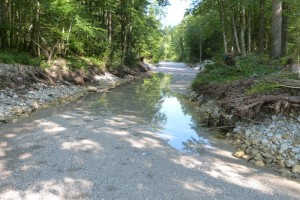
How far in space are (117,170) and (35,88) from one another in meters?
7.22

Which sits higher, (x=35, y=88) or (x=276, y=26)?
(x=276, y=26)

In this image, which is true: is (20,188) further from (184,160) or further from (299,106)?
(299,106)

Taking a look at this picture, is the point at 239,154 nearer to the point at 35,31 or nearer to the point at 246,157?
the point at 246,157

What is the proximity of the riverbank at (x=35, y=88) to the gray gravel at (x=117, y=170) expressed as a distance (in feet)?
4.85

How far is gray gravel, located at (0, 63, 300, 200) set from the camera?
4.09 metres

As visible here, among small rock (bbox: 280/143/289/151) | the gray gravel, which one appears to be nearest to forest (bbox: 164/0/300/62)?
small rock (bbox: 280/143/289/151)

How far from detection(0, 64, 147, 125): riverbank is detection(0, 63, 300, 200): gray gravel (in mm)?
1479

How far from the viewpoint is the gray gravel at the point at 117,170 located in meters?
4.09

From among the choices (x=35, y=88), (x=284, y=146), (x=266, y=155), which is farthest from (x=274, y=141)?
(x=35, y=88)

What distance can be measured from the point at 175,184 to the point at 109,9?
16.2m

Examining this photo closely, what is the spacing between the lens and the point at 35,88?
35.1 feet

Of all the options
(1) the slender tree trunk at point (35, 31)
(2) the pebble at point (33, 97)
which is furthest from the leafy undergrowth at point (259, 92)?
(1) the slender tree trunk at point (35, 31)

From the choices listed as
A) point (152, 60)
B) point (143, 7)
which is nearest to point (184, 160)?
point (143, 7)

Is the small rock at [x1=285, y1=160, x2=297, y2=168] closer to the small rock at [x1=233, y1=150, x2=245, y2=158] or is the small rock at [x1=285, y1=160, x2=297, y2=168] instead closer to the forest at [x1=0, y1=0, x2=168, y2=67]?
the small rock at [x1=233, y1=150, x2=245, y2=158]
